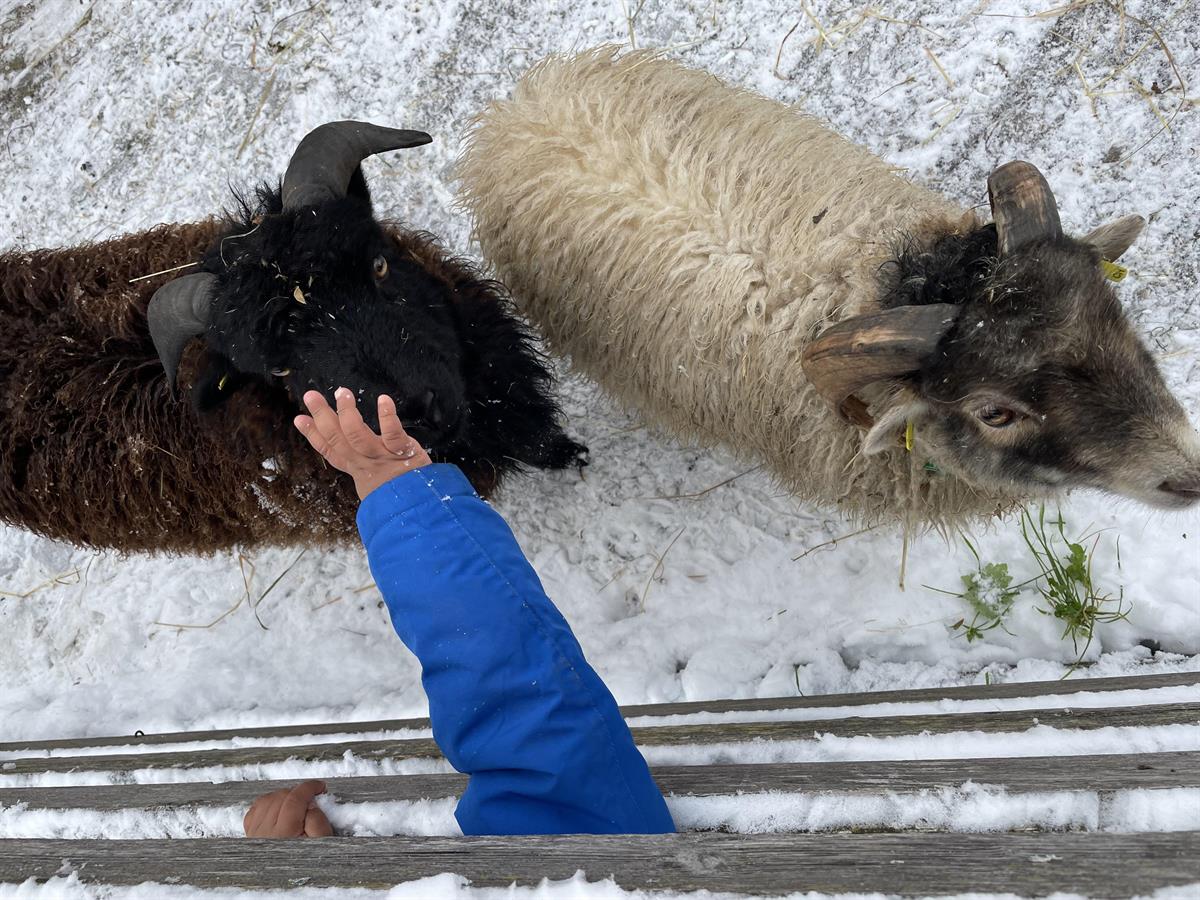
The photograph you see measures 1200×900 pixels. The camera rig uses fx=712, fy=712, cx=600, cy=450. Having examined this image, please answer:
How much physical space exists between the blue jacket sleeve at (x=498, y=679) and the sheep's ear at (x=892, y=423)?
1.15 m

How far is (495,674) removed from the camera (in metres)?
1.64

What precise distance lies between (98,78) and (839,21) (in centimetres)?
460

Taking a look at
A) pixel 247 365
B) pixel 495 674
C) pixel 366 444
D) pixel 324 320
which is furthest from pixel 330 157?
pixel 495 674

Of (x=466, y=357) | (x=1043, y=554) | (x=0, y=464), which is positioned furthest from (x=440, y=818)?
(x=1043, y=554)

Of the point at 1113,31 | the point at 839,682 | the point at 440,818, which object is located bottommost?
the point at 839,682

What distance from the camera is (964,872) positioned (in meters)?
1.11

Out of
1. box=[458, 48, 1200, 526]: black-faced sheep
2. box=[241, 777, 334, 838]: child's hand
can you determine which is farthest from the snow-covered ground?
box=[241, 777, 334, 838]: child's hand

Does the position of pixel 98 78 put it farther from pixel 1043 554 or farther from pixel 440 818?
pixel 1043 554

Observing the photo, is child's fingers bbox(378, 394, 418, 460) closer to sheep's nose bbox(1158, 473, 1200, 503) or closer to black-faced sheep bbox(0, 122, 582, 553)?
black-faced sheep bbox(0, 122, 582, 553)

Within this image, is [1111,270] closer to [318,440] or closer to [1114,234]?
[1114,234]

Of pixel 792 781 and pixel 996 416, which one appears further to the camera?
pixel 996 416

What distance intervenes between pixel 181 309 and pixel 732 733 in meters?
2.32

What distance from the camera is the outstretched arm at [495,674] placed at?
5.22ft

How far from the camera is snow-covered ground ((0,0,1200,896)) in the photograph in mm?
3234
